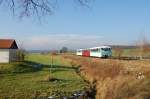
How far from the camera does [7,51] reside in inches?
2005

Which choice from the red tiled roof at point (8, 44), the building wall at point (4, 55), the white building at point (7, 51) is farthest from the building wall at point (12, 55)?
the building wall at point (4, 55)

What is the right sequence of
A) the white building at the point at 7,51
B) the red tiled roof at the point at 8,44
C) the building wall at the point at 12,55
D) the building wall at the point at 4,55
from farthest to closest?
Answer: 1. the red tiled roof at the point at 8,44
2. the building wall at the point at 12,55
3. the white building at the point at 7,51
4. the building wall at the point at 4,55

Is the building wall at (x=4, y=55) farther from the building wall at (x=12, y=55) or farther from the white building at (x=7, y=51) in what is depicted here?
the building wall at (x=12, y=55)

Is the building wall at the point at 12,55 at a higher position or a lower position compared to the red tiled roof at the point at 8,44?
lower

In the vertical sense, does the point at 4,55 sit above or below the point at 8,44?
below

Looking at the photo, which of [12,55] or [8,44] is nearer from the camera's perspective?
[12,55]

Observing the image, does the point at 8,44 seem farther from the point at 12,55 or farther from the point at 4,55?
the point at 4,55

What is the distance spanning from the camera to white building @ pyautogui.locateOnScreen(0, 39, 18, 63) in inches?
1976

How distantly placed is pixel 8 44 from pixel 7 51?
2.05 meters

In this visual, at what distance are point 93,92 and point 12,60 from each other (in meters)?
34.4

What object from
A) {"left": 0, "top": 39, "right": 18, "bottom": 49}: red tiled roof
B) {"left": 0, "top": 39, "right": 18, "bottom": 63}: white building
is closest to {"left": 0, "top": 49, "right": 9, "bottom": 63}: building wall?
{"left": 0, "top": 39, "right": 18, "bottom": 63}: white building

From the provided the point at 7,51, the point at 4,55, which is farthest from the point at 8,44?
the point at 4,55

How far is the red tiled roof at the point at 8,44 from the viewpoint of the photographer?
5178cm

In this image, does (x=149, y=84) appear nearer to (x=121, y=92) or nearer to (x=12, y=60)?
(x=121, y=92)
